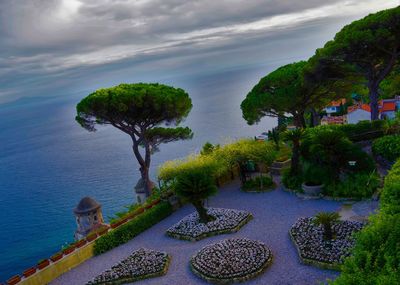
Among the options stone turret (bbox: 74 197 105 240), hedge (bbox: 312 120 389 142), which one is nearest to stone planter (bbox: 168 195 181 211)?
stone turret (bbox: 74 197 105 240)

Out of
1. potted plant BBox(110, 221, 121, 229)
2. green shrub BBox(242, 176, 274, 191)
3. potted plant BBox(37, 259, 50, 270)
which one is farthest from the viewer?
green shrub BBox(242, 176, 274, 191)

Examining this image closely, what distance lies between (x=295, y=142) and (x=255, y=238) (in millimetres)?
7623

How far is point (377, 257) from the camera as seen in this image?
7766 mm

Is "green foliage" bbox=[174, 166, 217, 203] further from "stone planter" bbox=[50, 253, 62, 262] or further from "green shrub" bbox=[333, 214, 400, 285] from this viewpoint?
"green shrub" bbox=[333, 214, 400, 285]

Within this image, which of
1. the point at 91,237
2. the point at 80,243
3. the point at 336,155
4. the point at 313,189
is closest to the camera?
the point at 80,243

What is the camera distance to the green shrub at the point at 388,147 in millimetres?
22109

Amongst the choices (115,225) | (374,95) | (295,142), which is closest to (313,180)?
(295,142)

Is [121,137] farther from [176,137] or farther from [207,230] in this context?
[207,230]

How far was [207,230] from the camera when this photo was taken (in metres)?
18.8

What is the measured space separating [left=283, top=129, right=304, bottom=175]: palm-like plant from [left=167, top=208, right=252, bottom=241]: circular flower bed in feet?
16.9

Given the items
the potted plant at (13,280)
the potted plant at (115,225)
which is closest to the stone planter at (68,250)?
the potted plant at (13,280)

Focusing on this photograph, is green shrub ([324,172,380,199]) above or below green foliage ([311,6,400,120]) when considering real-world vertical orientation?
below

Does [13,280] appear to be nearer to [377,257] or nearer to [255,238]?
[255,238]

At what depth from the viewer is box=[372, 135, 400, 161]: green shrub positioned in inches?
870
